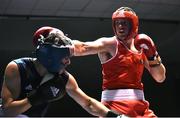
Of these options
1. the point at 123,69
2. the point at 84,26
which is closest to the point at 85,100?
the point at 123,69

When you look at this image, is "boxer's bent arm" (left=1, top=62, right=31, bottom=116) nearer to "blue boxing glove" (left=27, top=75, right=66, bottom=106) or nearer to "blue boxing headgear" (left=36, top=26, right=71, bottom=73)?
"blue boxing glove" (left=27, top=75, right=66, bottom=106)

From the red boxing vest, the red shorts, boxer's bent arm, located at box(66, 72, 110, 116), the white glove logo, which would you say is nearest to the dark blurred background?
the red boxing vest

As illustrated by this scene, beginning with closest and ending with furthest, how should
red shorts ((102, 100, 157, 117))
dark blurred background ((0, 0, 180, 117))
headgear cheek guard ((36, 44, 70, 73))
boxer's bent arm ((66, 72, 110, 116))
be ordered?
1. headgear cheek guard ((36, 44, 70, 73))
2. boxer's bent arm ((66, 72, 110, 116))
3. red shorts ((102, 100, 157, 117))
4. dark blurred background ((0, 0, 180, 117))

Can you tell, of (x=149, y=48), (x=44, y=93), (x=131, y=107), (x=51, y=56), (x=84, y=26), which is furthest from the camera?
(x=84, y=26)

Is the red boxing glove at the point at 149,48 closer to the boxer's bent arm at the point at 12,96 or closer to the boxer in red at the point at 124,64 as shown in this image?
the boxer in red at the point at 124,64

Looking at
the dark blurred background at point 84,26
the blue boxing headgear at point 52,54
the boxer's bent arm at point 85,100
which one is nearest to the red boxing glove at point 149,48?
the boxer's bent arm at point 85,100

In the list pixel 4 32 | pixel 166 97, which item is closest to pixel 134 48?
pixel 4 32

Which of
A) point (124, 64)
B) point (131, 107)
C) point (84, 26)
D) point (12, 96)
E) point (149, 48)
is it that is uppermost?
Answer: point (84, 26)

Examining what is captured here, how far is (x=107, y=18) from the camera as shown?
6043mm

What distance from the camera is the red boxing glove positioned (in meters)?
2.60

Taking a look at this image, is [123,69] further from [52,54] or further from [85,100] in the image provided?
[52,54]

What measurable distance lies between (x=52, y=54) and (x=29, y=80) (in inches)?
6.8

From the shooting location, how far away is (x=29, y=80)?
1897mm

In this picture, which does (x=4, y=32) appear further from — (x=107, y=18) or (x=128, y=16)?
(x=128, y=16)
